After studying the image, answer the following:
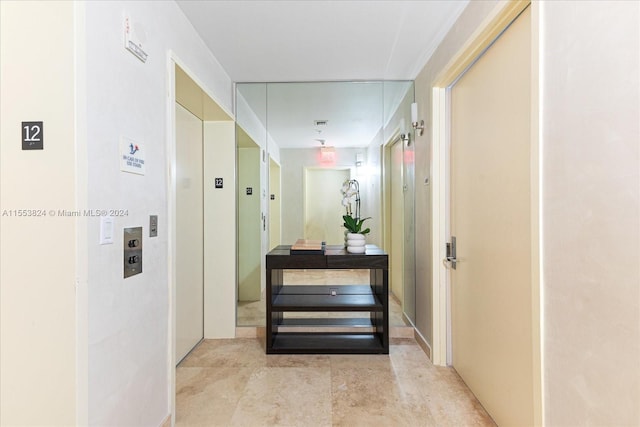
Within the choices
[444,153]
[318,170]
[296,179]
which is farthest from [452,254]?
[296,179]

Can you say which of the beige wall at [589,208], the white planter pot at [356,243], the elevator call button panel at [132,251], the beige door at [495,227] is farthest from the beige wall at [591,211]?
the elevator call button panel at [132,251]

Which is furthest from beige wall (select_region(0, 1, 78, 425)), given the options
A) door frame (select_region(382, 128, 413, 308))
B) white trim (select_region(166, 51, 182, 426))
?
door frame (select_region(382, 128, 413, 308))

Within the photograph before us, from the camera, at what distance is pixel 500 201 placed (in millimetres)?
1611

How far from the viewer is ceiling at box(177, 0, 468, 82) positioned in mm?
1845

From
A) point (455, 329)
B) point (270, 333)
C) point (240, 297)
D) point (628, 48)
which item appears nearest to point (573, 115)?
point (628, 48)

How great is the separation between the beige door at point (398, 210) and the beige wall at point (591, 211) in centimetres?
186

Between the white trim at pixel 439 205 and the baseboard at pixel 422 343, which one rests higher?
the white trim at pixel 439 205

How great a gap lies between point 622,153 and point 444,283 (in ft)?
5.23

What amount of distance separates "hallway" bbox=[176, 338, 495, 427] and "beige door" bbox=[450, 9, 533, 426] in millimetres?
244

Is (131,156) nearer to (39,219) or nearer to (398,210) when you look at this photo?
(39,219)

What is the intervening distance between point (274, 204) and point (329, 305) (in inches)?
44.2

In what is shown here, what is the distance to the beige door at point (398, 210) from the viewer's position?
303 centimetres

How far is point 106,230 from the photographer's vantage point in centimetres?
119

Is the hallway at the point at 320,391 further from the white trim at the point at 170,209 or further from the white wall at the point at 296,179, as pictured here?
the white wall at the point at 296,179
